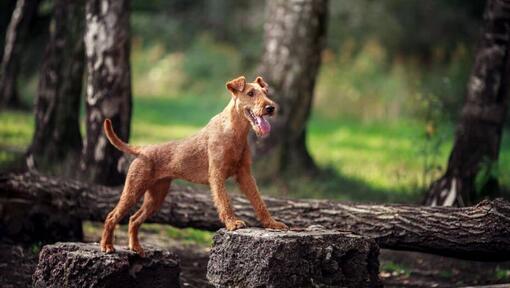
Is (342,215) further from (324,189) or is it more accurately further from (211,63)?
(211,63)

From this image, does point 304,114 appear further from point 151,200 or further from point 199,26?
point 199,26

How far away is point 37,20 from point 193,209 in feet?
33.7

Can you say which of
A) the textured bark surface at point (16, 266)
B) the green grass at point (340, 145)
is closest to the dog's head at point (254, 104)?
the textured bark surface at point (16, 266)

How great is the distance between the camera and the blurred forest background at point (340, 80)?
13.1 m

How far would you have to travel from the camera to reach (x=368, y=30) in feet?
70.0

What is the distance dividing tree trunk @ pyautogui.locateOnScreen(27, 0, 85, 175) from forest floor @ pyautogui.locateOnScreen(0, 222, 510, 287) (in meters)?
2.09

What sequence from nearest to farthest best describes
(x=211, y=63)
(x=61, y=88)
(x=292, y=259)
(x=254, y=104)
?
(x=292, y=259), (x=254, y=104), (x=61, y=88), (x=211, y=63)

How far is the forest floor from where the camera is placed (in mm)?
8156

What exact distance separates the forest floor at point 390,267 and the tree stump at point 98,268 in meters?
0.65

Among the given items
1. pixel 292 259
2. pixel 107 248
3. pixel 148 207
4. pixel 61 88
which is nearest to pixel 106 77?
pixel 61 88

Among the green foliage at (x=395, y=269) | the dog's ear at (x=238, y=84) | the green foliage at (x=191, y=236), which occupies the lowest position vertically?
the green foliage at (x=191, y=236)

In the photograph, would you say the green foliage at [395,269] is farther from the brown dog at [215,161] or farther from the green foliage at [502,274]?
the brown dog at [215,161]

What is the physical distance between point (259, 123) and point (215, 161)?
0.51m

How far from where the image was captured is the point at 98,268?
6934 millimetres
